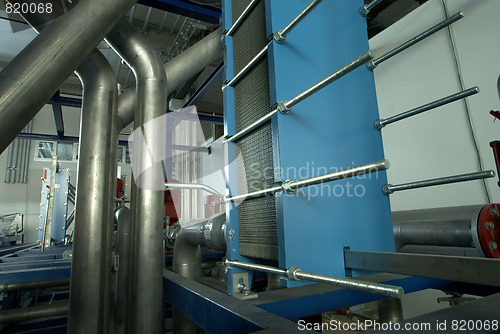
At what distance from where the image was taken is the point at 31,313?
71.9 inches

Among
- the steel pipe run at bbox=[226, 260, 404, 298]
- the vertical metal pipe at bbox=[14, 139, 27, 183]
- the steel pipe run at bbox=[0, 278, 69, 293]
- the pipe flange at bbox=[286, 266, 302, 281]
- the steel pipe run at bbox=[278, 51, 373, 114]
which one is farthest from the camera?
the vertical metal pipe at bbox=[14, 139, 27, 183]

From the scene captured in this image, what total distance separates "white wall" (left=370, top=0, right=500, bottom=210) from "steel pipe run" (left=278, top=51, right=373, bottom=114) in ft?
5.36

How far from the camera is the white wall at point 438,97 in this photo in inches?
68.9

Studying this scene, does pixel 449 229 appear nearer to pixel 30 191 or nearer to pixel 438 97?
pixel 438 97

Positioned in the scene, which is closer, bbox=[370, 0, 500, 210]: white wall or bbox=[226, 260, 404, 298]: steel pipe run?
bbox=[226, 260, 404, 298]: steel pipe run

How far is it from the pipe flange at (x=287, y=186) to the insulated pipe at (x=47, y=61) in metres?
0.63

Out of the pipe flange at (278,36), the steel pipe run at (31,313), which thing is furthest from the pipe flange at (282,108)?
the steel pipe run at (31,313)

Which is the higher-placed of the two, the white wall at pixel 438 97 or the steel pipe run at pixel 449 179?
the white wall at pixel 438 97

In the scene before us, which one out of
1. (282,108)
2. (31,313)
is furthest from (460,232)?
(31,313)

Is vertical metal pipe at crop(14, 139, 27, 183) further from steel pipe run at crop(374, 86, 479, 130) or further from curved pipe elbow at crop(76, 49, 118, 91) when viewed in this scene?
steel pipe run at crop(374, 86, 479, 130)

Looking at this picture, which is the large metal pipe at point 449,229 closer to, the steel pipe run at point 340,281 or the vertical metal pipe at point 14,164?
the steel pipe run at point 340,281

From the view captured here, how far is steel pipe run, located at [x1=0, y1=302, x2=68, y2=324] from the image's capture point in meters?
1.77

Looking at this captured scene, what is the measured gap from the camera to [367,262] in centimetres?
74

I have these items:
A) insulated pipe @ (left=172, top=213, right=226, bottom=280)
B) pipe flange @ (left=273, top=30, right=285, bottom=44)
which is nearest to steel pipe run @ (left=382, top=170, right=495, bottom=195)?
pipe flange @ (left=273, top=30, right=285, bottom=44)
